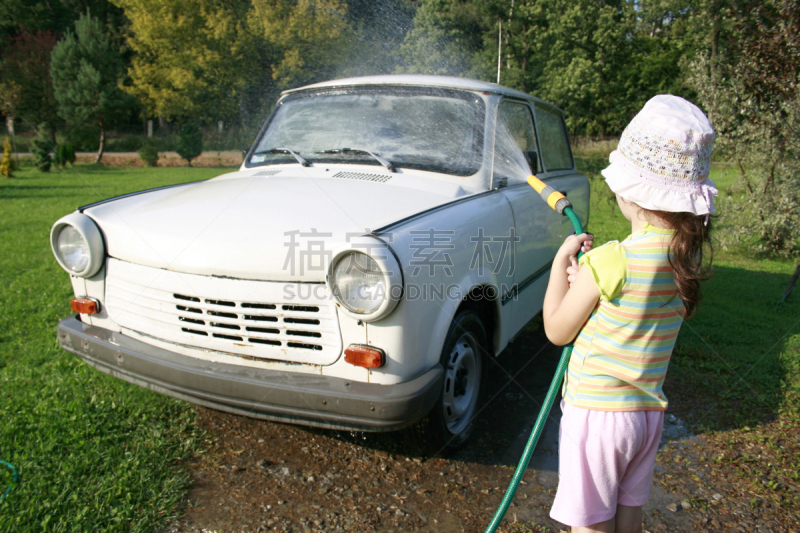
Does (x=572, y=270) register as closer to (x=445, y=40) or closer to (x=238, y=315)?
(x=238, y=315)

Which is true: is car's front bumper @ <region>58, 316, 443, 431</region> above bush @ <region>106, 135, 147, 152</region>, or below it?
below

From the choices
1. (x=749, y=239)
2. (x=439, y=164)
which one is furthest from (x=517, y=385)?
(x=749, y=239)

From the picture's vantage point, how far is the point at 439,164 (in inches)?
126

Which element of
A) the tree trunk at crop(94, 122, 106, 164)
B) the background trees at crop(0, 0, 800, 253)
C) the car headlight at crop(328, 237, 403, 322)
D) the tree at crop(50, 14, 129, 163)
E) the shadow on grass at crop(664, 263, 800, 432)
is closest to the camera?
the car headlight at crop(328, 237, 403, 322)

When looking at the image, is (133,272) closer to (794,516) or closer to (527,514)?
(527,514)

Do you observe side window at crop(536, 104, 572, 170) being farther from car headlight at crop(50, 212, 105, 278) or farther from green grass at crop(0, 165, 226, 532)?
green grass at crop(0, 165, 226, 532)

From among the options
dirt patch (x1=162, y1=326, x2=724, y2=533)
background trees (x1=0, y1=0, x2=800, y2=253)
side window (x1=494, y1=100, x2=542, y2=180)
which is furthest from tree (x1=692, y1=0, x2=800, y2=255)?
background trees (x1=0, y1=0, x2=800, y2=253)

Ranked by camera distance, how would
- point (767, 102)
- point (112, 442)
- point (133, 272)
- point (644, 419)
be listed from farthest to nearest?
1. point (767, 102)
2. point (112, 442)
3. point (133, 272)
4. point (644, 419)

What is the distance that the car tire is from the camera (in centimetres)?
257

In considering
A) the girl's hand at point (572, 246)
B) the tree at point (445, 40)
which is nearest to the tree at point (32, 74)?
the tree at point (445, 40)

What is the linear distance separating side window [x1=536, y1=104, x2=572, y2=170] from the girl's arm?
2.75m

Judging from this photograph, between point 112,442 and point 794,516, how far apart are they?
3.31 meters

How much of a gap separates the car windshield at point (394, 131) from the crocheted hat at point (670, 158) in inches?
69.0

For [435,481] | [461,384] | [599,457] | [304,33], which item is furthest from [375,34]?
[599,457]
